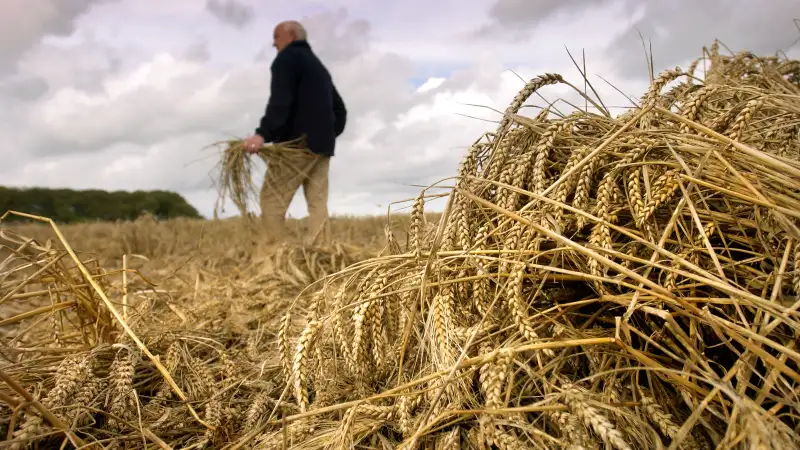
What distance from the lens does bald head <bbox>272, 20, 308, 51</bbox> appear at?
5547 millimetres

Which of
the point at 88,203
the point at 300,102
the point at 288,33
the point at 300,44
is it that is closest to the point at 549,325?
the point at 300,102

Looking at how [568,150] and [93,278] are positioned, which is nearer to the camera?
[568,150]

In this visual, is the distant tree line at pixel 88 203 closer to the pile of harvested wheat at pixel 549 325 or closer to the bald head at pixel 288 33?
the bald head at pixel 288 33

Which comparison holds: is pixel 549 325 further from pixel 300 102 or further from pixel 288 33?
pixel 288 33

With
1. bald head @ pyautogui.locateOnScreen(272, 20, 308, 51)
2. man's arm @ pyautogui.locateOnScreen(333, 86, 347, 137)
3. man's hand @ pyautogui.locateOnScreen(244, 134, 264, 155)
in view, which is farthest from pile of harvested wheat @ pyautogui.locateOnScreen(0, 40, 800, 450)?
man's arm @ pyautogui.locateOnScreen(333, 86, 347, 137)

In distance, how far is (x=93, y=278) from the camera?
1.90 m

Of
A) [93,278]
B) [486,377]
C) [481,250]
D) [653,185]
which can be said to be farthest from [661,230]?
[93,278]

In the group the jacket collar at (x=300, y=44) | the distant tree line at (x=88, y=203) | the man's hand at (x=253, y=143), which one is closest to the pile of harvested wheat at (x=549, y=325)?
the man's hand at (x=253, y=143)

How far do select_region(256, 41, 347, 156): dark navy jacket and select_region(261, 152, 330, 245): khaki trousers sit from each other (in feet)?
0.65

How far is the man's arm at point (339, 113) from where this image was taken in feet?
20.0

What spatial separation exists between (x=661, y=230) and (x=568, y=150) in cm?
41

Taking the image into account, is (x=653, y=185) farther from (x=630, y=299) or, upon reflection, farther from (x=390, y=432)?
(x=390, y=432)

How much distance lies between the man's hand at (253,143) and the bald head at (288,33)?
1062 millimetres

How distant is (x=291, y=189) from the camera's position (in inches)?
216
